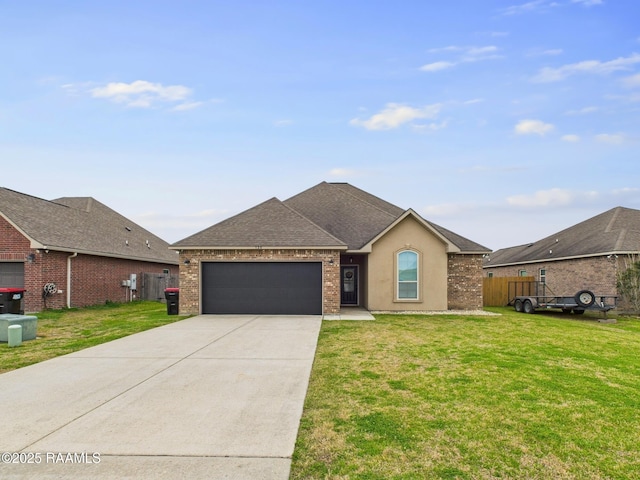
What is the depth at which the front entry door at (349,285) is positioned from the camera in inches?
834

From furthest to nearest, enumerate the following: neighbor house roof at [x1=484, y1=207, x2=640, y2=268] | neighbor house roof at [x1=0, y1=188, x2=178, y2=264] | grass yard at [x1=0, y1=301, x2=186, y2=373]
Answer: neighbor house roof at [x1=484, y1=207, x2=640, y2=268]
neighbor house roof at [x1=0, y1=188, x2=178, y2=264]
grass yard at [x1=0, y1=301, x2=186, y2=373]

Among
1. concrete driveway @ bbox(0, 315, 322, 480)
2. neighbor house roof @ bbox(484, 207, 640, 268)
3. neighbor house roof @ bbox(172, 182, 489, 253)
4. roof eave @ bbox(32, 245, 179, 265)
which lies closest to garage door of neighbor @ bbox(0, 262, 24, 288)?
roof eave @ bbox(32, 245, 179, 265)

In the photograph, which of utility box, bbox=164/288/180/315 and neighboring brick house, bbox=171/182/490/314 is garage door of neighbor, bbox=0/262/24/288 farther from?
neighboring brick house, bbox=171/182/490/314

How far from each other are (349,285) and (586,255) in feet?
41.3

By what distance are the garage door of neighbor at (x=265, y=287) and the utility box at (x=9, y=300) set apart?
706 centimetres

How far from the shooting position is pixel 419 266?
1839 cm

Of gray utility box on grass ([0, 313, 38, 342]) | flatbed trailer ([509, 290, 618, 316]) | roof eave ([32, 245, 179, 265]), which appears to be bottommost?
flatbed trailer ([509, 290, 618, 316])

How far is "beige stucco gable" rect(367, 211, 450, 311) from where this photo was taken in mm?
18328

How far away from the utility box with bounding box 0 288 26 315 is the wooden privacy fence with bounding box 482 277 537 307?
23444 millimetres

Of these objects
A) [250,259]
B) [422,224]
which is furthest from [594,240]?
[250,259]

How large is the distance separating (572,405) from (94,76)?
56.2 ft

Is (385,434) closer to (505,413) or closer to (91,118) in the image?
(505,413)

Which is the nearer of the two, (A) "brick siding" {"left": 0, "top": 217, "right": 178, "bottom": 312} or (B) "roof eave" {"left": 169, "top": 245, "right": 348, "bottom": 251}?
(B) "roof eave" {"left": 169, "top": 245, "right": 348, "bottom": 251}

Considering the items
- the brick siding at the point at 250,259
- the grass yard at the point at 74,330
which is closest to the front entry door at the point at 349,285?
the brick siding at the point at 250,259
